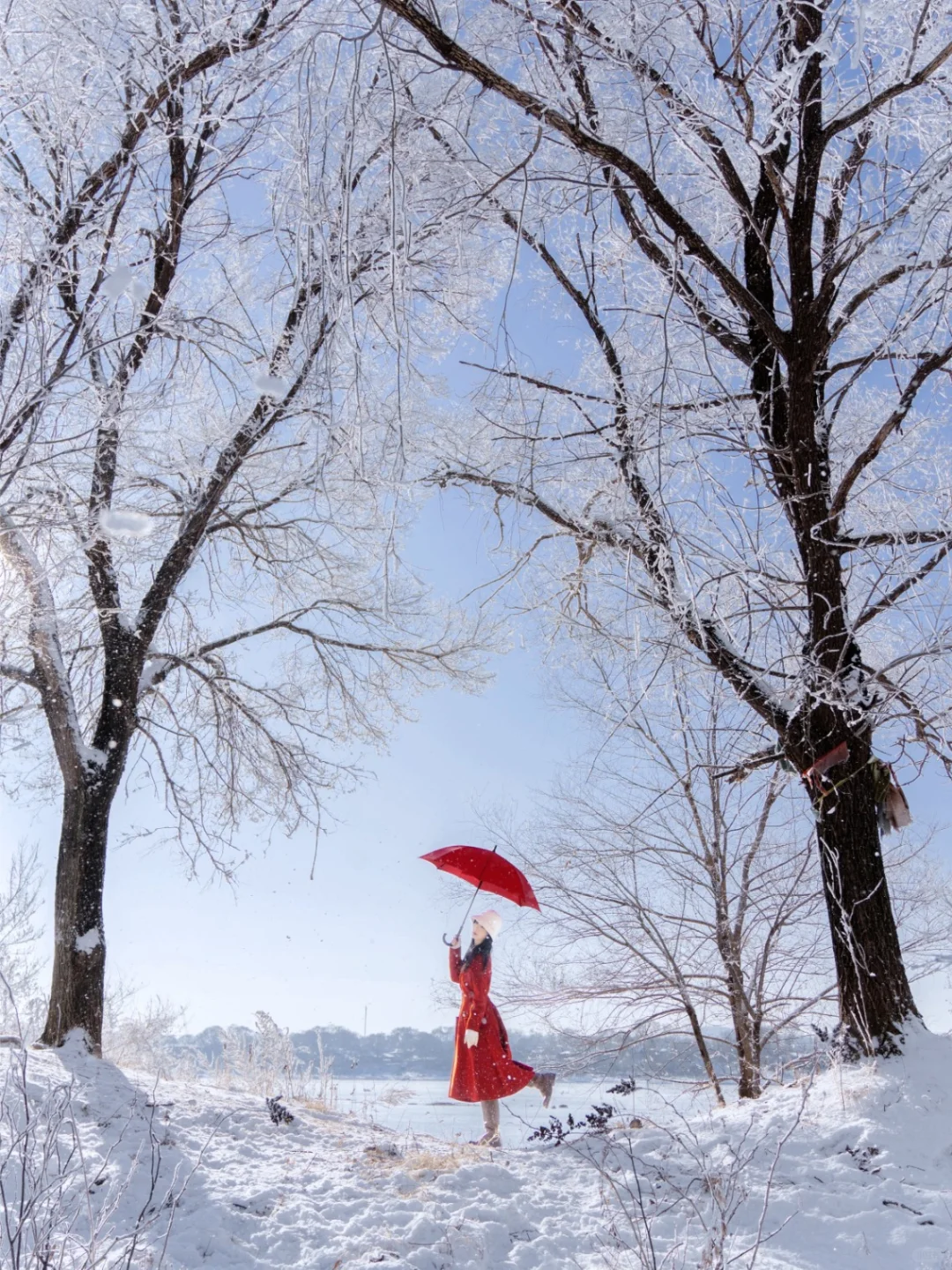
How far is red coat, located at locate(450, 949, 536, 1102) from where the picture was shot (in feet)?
18.2

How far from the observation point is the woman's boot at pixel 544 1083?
568cm

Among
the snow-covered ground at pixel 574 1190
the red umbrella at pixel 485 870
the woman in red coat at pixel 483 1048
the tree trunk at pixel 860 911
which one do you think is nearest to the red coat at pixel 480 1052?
the woman in red coat at pixel 483 1048

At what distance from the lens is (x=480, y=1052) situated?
5.67 m

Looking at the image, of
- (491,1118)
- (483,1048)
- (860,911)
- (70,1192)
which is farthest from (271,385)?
(491,1118)

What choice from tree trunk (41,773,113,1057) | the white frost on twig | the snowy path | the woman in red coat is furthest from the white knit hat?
the white frost on twig

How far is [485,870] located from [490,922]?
13.7 inches

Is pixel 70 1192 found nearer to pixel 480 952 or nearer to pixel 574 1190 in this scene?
pixel 574 1190

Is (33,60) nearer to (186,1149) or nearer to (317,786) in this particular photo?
(186,1149)

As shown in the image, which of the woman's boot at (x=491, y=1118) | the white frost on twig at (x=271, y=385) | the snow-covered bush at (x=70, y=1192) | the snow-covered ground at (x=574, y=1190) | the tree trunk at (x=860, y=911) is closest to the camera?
the snow-covered bush at (x=70, y=1192)

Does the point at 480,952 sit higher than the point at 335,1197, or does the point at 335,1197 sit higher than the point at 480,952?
the point at 480,952

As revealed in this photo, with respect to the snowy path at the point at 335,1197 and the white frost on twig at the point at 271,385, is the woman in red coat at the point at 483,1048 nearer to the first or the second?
the snowy path at the point at 335,1197

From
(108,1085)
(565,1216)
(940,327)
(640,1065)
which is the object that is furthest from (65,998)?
(940,327)

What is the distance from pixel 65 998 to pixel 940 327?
23.3 feet

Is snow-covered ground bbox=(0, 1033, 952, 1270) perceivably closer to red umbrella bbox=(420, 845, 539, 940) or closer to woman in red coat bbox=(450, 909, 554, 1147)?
woman in red coat bbox=(450, 909, 554, 1147)
